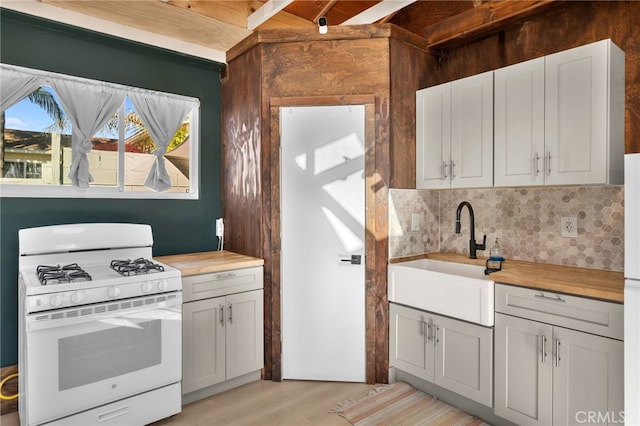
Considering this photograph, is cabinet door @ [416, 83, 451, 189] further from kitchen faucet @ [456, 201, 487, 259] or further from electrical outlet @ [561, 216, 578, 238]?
electrical outlet @ [561, 216, 578, 238]

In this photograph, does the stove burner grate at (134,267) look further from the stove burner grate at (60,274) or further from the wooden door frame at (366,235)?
the wooden door frame at (366,235)

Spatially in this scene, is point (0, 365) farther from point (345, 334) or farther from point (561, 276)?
point (561, 276)

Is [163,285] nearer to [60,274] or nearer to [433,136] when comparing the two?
[60,274]

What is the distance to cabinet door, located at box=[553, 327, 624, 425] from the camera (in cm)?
184

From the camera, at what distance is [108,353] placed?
2150mm

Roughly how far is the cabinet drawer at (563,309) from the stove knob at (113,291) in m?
2.23

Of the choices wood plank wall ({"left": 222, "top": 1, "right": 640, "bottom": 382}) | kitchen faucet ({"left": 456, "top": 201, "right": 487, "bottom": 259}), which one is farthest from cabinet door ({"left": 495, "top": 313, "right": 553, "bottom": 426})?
wood plank wall ({"left": 222, "top": 1, "right": 640, "bottom": 382})

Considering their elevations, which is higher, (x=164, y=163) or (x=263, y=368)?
(x=164, y=163)

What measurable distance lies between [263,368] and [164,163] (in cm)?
187

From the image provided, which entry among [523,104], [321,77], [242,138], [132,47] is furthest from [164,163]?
[523,104]

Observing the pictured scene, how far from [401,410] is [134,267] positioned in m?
1.97

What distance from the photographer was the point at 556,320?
2.06 metres

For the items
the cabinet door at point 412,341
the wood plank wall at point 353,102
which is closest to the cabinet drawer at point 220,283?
the wood plank wall at point 353,102

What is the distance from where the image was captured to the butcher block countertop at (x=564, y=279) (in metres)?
1.91
